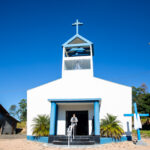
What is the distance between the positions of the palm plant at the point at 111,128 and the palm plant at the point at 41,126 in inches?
161

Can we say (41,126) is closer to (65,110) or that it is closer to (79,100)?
(65,110)

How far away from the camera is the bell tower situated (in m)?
15.9

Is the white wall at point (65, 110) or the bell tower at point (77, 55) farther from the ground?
the bell tower at point (77, 55)

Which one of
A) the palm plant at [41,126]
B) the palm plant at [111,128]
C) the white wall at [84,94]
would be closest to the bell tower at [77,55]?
the white wall at [84,94]

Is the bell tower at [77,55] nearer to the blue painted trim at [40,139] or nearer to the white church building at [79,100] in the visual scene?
the white church building at [79,100]

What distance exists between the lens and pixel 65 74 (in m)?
16.1

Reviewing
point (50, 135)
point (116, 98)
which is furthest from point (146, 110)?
point (50, 135)

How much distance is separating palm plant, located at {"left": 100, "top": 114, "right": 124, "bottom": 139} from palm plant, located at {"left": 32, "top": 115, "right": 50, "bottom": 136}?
410 cm

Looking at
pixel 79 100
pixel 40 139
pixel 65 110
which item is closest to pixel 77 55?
pixel 65 110

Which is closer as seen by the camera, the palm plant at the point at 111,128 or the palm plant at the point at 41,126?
the palm plant at the point at 111,128

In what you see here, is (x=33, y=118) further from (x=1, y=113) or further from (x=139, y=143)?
(x=1, y=113)

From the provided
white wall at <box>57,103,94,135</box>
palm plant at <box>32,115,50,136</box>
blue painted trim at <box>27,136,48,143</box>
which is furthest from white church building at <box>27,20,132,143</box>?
palm plant at <box>32,115,50,136</box>

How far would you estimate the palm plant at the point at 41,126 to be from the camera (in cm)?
1297

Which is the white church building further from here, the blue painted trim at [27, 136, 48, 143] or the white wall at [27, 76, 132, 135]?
the blue painted trim at [27, 136, 48, 143]
